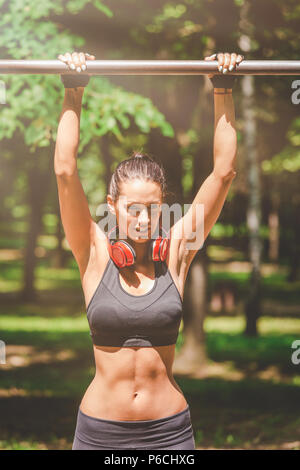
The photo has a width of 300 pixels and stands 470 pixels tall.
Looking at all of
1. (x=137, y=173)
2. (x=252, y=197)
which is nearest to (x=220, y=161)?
(x=137, y=173)

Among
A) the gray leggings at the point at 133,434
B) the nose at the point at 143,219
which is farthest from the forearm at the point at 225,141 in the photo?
the gray leggings at the point at 133,434

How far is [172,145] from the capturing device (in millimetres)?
9391

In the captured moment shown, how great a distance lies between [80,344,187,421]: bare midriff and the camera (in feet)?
8.98

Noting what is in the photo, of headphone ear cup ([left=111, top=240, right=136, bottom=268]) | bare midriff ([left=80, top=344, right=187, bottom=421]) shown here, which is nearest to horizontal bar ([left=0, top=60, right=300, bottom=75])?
headphone ear cup ([left=111, top=240, right=136, bottom=268])

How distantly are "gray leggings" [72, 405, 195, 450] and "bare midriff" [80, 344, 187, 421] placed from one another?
0.08ft

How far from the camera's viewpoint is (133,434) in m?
2.73

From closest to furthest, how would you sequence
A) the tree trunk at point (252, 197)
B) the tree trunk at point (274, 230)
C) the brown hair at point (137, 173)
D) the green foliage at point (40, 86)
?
the brown hair at point (137, 173)
the green foliage at point (40, 86)
the tree trunk at point (252, 197)
the tree trunk at point (274, 230)

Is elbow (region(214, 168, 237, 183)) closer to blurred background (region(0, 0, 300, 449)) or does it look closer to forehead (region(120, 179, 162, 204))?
forehead (region(120, 179, 162, 204))

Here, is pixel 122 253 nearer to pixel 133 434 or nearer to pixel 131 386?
pixel 131 386

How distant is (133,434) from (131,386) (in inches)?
8.0

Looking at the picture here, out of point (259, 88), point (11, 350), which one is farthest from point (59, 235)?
point (259, 88)

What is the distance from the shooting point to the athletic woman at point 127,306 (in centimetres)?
271

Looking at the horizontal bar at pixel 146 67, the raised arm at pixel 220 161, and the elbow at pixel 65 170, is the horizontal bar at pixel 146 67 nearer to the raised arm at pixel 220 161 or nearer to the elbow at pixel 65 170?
the raised arm at pixel 220 161

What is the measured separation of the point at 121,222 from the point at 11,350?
10.4 m
